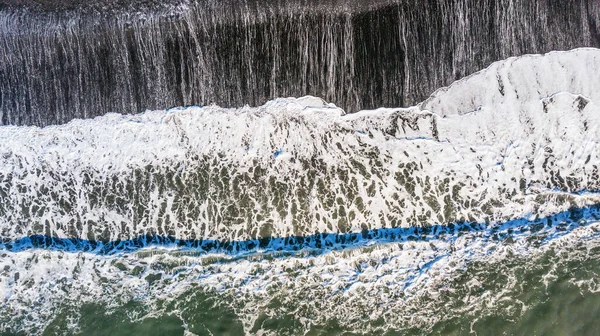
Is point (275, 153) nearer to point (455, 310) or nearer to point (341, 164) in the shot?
point (341, 164)

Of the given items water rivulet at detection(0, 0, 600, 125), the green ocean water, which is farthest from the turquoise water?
water rivulet at detection(0, 0, 600, 125)

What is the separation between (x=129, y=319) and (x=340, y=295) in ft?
15.4

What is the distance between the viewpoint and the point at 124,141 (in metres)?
9.74

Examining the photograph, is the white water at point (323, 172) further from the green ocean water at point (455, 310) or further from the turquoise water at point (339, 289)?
the green ocean water at point (455, 310)

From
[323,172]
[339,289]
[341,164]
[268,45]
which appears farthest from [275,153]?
[339,289]

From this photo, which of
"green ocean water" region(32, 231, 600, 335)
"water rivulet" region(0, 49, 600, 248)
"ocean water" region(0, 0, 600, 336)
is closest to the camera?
"green ocean water" region(32, 231, 600, 335)

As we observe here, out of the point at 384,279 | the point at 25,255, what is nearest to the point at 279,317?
the point at 384,279

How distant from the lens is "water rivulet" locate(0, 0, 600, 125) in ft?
30.9

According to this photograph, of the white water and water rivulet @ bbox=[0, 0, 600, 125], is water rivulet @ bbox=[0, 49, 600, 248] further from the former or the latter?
water rivulet @ bbox=[0, 0, 600, 125]

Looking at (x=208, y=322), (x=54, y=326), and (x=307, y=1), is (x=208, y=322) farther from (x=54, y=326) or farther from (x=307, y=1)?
(x=307, y=1)

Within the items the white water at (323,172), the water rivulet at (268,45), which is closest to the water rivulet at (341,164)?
the white water at (323,172)

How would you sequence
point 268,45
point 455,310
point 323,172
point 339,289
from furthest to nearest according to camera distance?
point 323,172 → point 268,45 → point 339,289 → point 455,310

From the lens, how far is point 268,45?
950cm

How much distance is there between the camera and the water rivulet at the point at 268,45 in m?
9.42
